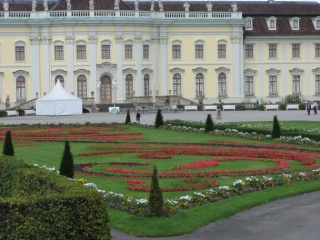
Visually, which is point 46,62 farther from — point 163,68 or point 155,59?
point 163,68

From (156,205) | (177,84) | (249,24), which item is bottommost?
(156,205)

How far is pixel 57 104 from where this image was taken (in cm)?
5962

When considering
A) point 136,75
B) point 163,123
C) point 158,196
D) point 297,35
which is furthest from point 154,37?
point 158,196

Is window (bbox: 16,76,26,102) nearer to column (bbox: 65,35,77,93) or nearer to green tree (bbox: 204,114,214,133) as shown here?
column (bbox: 65,35,77,93)

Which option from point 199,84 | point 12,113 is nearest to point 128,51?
point 199,84

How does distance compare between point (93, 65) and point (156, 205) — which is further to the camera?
point (93, 65)

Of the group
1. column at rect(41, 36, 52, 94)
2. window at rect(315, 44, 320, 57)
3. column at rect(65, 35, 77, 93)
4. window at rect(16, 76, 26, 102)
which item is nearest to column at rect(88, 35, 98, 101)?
column at rect(65, 35, 77, 93)

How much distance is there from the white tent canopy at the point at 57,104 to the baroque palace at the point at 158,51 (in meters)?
6.99

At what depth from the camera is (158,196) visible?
16.6 m

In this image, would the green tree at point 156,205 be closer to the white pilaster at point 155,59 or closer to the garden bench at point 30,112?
the garden bench at point 30,112

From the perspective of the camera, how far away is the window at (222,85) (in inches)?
2798

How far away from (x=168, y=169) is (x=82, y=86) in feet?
144

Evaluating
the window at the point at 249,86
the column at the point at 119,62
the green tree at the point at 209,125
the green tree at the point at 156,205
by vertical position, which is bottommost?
the green tree at the point at 156,205

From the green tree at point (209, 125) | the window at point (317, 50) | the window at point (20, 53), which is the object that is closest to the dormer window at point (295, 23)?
the window at point (317, 50)
